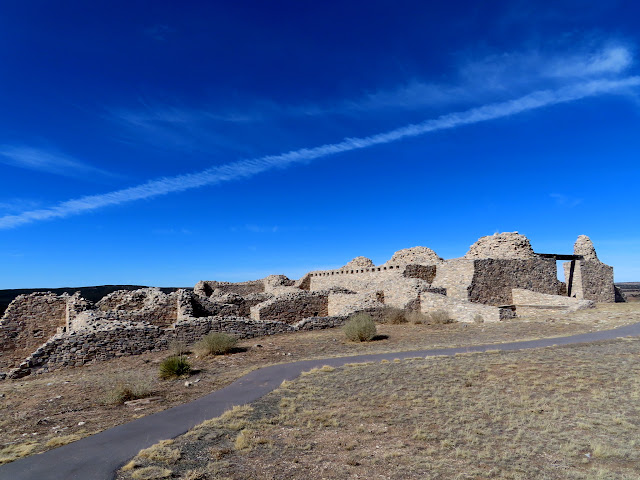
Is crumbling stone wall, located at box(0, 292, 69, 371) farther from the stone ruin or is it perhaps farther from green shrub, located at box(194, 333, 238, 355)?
green shrub, located at box(194, 333, 238, 355)

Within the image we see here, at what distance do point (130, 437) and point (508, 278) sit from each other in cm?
2409

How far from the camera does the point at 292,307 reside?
20.9 m

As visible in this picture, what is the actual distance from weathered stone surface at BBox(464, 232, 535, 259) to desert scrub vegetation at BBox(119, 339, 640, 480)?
17.4 m

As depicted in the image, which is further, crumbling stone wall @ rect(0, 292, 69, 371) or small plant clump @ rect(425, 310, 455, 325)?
crumbling stone wall @ rect(0, 292, 69, 371)

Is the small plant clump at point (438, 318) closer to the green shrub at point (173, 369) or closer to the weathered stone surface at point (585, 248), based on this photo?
the green shrub at point (173, 369)

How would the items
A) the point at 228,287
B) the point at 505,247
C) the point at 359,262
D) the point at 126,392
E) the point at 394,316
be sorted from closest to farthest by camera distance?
the point at 126,392
the point at 394,316
the point at 505,247
the point at 359,262
the point at 228,287

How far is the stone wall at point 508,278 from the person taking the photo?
938 inches

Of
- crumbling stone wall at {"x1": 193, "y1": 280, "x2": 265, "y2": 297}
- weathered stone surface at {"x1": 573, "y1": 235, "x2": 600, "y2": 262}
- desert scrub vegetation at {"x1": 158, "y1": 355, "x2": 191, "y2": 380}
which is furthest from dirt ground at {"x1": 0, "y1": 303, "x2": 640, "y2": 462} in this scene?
crumbling stone wall at {"x1": 193, "y1": 280, "x2": 265, "y2": 297}

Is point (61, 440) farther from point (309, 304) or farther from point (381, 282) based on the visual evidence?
point (381, 282)

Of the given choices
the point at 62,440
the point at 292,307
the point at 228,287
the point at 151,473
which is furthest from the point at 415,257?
the point at 151,473

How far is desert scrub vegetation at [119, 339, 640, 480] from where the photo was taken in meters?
4.97

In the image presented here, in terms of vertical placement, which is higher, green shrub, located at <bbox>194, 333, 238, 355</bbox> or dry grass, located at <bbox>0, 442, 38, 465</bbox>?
green shrub, located at <bbox>194, 333, 238, 355</bbox>

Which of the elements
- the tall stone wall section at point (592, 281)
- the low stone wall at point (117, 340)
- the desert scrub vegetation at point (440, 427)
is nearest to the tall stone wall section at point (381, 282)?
the low stone wall at point (117, 340)

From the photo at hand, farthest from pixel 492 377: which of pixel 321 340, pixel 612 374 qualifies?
pixel 321 340
